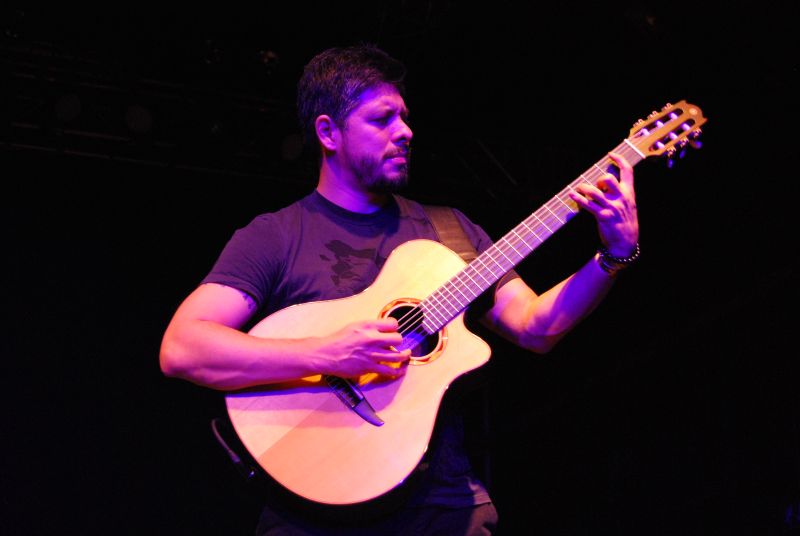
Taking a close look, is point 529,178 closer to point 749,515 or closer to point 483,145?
point 483,145

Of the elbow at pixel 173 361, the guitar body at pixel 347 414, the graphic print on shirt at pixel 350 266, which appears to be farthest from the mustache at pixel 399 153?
the elbow at pixel 173 361

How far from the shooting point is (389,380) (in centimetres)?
218

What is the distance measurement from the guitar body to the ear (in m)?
0.79

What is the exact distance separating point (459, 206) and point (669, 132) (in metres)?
3.11

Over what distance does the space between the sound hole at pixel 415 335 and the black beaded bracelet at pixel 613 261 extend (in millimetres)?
629

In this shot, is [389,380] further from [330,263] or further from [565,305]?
[565,305]

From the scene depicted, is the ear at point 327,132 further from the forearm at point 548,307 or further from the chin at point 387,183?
the forearm at point 548,307

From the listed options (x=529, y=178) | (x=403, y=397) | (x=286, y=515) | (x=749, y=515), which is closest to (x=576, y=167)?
(x=529, y=178)

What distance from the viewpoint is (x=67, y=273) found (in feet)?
15.4

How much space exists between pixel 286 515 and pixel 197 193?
3.43m

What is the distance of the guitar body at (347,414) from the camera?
2010mm

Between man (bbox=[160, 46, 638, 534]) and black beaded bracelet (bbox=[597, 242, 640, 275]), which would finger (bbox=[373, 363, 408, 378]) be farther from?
black beaded bracelet (bbox=[597, 242, 640, 275])

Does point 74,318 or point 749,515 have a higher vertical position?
point 74,318

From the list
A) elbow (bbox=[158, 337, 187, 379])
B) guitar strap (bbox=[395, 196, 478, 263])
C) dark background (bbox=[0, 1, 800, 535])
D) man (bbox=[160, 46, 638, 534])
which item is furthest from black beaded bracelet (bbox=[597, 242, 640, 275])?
dark background (bbox=[0, 1, 800, 535])
